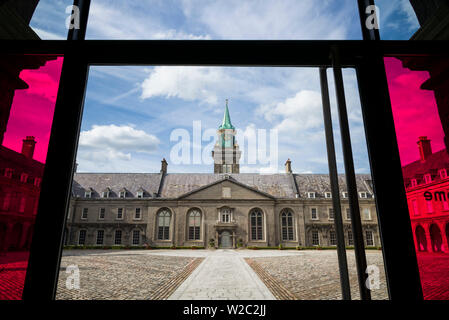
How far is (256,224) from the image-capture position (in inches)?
1196

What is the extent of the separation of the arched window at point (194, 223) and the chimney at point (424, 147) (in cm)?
2987

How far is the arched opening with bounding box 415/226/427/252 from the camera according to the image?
1.35m

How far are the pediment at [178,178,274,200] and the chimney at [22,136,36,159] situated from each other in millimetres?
29485

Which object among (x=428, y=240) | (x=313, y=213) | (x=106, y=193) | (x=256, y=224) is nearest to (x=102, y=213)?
(x=106, y=193)

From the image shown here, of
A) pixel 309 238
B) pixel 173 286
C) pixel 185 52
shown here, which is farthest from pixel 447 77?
pixel 309 238

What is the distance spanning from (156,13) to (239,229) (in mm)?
29607

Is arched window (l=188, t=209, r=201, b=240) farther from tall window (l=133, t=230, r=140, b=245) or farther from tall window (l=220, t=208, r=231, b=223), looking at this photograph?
tall window (l=133, t=230, r=140, b=245)

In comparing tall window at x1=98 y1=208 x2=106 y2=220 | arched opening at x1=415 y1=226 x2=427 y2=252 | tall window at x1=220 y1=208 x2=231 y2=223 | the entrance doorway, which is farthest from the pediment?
arched opening at x1=415 y1=226 x2=427 y2=252

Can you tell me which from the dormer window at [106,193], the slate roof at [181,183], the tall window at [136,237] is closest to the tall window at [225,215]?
the slate roof at [181,183]

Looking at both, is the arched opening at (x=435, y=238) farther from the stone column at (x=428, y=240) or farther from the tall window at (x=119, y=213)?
the tall window at (x=119, y=213)

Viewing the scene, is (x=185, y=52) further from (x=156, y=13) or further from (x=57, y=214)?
(x=57, y=214)

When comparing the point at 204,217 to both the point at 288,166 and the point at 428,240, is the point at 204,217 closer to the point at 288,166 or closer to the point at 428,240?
the point at 288,166

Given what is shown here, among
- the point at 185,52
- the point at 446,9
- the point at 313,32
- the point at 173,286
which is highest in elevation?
the point at 446,9

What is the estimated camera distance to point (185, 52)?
5.28 ft
